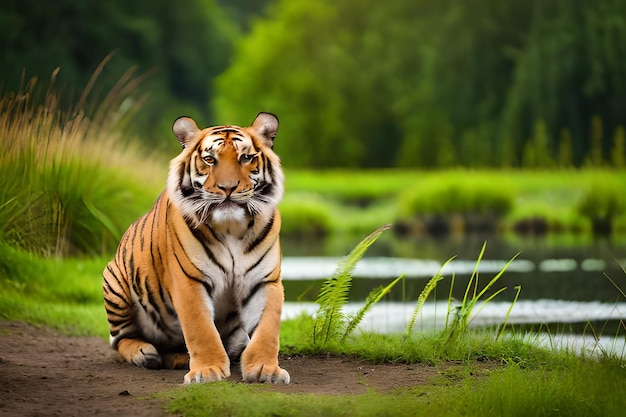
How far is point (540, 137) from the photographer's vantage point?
26.4m

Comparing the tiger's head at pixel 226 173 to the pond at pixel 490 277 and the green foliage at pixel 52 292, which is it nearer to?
the pond at pixel 490 277

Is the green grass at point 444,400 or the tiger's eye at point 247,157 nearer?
the green grass at point 444,400

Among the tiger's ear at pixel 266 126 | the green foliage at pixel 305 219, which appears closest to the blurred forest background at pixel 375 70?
the green foliage at pixel 305 219

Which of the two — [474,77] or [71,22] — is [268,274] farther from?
[474,77]

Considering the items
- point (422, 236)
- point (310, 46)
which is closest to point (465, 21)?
point (310, 46)

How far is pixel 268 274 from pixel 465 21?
31198 millimetres

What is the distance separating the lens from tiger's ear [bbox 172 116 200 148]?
4.25m

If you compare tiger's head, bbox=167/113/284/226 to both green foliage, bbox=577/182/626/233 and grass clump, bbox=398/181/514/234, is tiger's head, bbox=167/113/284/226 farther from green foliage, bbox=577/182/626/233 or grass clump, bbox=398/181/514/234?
grass clump, bbox=398/181/514/234

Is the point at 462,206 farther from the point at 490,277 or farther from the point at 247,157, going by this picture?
the point at 247,157

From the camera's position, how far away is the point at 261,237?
165 inches

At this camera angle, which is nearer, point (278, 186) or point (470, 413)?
point (470, 413)

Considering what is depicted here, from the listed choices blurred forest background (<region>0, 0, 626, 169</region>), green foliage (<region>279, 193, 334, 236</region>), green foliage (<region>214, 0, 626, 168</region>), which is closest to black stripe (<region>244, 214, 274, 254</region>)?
green foliage (<region>279, 193, 334, 236</region>)

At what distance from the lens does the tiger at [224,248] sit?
13.3 ft

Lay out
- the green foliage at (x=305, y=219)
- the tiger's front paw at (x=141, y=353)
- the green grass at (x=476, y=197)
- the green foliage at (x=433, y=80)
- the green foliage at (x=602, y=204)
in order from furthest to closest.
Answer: the green foliage at (x=433, y=80)
the green foliage at (x=305, y=219)
the green grass at (x=476, y=197)
the green foliage at (x=602, y=204)
the tiger's front paw at (x=141, y=353)
